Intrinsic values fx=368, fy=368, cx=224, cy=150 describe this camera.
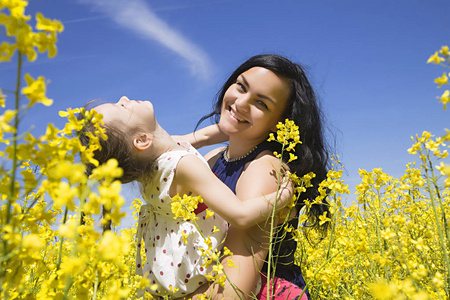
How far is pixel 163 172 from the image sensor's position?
208cm

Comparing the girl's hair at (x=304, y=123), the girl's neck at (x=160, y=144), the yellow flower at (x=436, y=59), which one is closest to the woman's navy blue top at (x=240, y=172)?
the girl's hair at (x=304, y=123)

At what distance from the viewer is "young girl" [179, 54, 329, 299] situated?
218 centimetres

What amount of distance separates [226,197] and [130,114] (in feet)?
2.46

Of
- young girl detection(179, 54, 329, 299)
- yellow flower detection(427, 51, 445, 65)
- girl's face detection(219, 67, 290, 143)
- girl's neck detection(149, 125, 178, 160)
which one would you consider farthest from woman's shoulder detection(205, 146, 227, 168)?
yellow flower detection(427, 51, 445, 65)

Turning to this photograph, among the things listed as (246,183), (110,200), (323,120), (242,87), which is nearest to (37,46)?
(110,200)

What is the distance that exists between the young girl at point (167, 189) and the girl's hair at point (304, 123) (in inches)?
16.3

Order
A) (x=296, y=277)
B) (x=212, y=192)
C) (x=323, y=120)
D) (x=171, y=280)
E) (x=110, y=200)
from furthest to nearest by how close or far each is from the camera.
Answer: (x=323, y=120) < (x=296, y=277) < (x=171, y=280) < (x=212, y=192) < (x=110, y=200)

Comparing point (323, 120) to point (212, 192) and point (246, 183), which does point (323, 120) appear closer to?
point (246, 183)

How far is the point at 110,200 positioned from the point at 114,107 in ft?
4.91

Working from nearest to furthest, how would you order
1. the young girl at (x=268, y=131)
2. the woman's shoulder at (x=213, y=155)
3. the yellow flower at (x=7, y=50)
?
the yellow flower at (x=7, y=50) < the young girl at (x=268, y=131) < the woman's shoulder at (x=213, y=155)

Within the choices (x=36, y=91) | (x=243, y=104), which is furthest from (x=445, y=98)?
(x=243, y=104)

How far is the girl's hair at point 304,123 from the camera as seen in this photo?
2.37 meters

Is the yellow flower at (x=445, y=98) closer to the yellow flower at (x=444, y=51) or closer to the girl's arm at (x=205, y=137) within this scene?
the yellow flower at (x=444, y=51)

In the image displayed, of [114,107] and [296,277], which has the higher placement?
[114,107]
